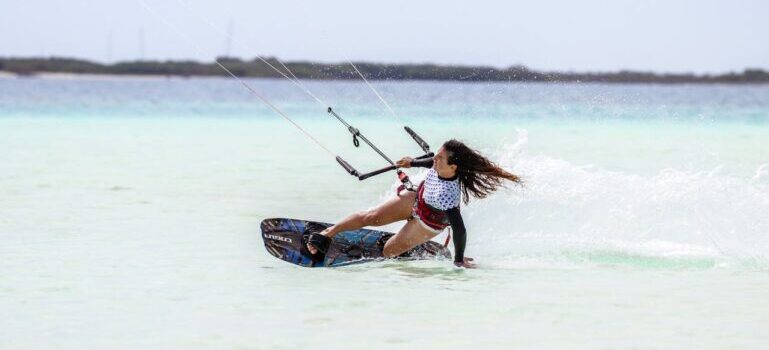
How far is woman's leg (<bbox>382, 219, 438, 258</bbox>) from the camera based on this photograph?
9625 mm

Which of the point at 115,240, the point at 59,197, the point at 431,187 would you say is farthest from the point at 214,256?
the point at 59,197

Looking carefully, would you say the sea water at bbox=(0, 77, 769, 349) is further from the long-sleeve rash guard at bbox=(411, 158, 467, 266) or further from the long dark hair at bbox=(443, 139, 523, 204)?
the long dark hair at bbox=(443, 139, 523, 204)

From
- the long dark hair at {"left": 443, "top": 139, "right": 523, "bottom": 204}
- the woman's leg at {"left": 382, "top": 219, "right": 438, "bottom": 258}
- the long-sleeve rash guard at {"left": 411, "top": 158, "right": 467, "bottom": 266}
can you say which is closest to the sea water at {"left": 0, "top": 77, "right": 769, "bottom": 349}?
the woman's leg at {"left": 382, "top": 219, "right": 438, "bottom": 258}

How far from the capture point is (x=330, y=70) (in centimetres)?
1052

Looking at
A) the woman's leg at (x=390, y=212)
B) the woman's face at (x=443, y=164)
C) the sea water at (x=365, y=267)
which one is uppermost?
the woman's face at (x=443, y=164)

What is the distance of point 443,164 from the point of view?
9305 mm

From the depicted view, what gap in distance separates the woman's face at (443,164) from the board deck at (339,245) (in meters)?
1.05

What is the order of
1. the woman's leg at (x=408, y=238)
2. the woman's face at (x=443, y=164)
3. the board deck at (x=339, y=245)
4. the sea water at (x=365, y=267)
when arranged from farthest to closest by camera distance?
the board deck at (x=339, y=245) < the woman's leg at (x=408, y=238) < the woman's face at (x=443, y=164) < the sea water at (x=365, y=267)

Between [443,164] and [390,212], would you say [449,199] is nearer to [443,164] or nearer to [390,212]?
[443,164]

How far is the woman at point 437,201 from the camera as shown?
367 inches

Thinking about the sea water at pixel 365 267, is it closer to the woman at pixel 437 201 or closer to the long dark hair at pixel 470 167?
the woman at pixel 437 201

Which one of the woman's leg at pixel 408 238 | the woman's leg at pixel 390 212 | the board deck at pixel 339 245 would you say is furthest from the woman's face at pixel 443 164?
the board deck at pixel 339 245

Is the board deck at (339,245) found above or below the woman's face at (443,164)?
below

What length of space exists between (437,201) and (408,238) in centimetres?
57
